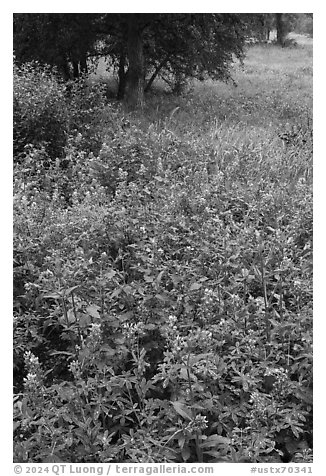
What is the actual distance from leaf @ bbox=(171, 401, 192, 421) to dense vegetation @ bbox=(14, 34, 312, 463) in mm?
16

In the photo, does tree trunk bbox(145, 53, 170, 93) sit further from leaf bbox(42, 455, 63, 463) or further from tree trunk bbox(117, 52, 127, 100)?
leaf bbox(42, 455, 63, 463)

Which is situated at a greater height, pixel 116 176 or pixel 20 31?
pixel 20 31

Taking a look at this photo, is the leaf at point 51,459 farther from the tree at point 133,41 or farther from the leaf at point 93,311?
the tree at point 133,41

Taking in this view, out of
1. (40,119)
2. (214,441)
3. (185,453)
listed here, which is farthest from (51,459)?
(40,119)

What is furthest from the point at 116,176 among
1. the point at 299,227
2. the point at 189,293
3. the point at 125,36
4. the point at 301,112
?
the point at 301,112

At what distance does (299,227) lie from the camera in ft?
13.2

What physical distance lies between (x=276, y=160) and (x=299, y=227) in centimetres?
211

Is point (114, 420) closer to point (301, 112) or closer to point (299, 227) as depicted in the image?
point (299, 227)

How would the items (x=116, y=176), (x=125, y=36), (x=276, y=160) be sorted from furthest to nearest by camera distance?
(x=125, y=36) → (x=276, y=160) → (x=116, y=176)

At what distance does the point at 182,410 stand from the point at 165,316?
68 cm

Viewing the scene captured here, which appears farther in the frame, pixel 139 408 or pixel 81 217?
pixel 81 217

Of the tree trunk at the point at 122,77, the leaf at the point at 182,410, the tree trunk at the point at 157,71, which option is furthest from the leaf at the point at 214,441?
the tree trunk at the point at 157,71

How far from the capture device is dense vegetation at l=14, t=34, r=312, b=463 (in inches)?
97.3

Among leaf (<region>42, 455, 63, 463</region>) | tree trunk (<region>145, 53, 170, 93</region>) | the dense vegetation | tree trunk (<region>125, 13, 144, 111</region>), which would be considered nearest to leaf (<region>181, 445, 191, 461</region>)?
the dense vegetation
